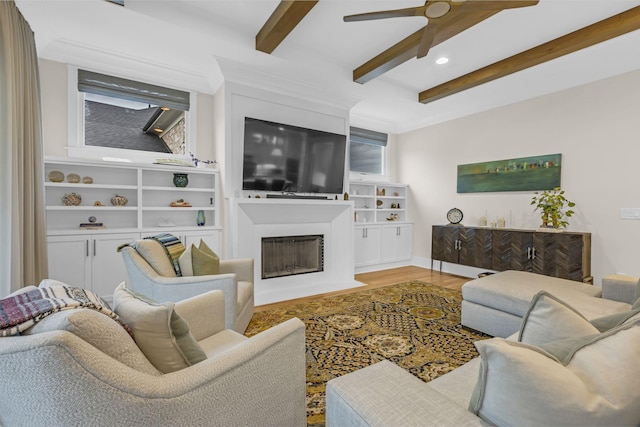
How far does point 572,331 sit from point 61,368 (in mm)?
1338

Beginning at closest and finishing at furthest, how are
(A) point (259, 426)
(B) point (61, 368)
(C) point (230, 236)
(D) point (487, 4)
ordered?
(B) point (61, 368) → (A) point (259, 426) → (D) point (487, 4) → (C) point (230, 236)

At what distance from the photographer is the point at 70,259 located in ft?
9.93

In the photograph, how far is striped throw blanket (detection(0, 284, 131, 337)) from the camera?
705 millimetres

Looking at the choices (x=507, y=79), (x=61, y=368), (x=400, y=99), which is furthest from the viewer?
(x=400, y=99)

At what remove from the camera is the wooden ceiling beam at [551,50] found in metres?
2.69

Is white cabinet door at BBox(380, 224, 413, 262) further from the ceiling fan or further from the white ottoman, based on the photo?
the ceiling fan

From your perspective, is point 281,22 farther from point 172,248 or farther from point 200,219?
point 200,219

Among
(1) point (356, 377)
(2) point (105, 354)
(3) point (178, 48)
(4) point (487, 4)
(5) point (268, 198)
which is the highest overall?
(3) point (178, 48)

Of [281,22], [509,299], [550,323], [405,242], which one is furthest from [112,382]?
[405,242]

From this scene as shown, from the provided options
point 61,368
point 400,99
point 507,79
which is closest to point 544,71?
point 507,79

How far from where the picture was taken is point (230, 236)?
3.62m

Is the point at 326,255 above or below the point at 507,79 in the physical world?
below

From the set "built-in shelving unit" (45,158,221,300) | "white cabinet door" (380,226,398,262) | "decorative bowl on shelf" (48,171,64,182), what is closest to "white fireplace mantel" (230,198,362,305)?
"built-in shelving unit" (45,158,221,300)

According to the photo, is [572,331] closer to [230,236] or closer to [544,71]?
[230,236]
